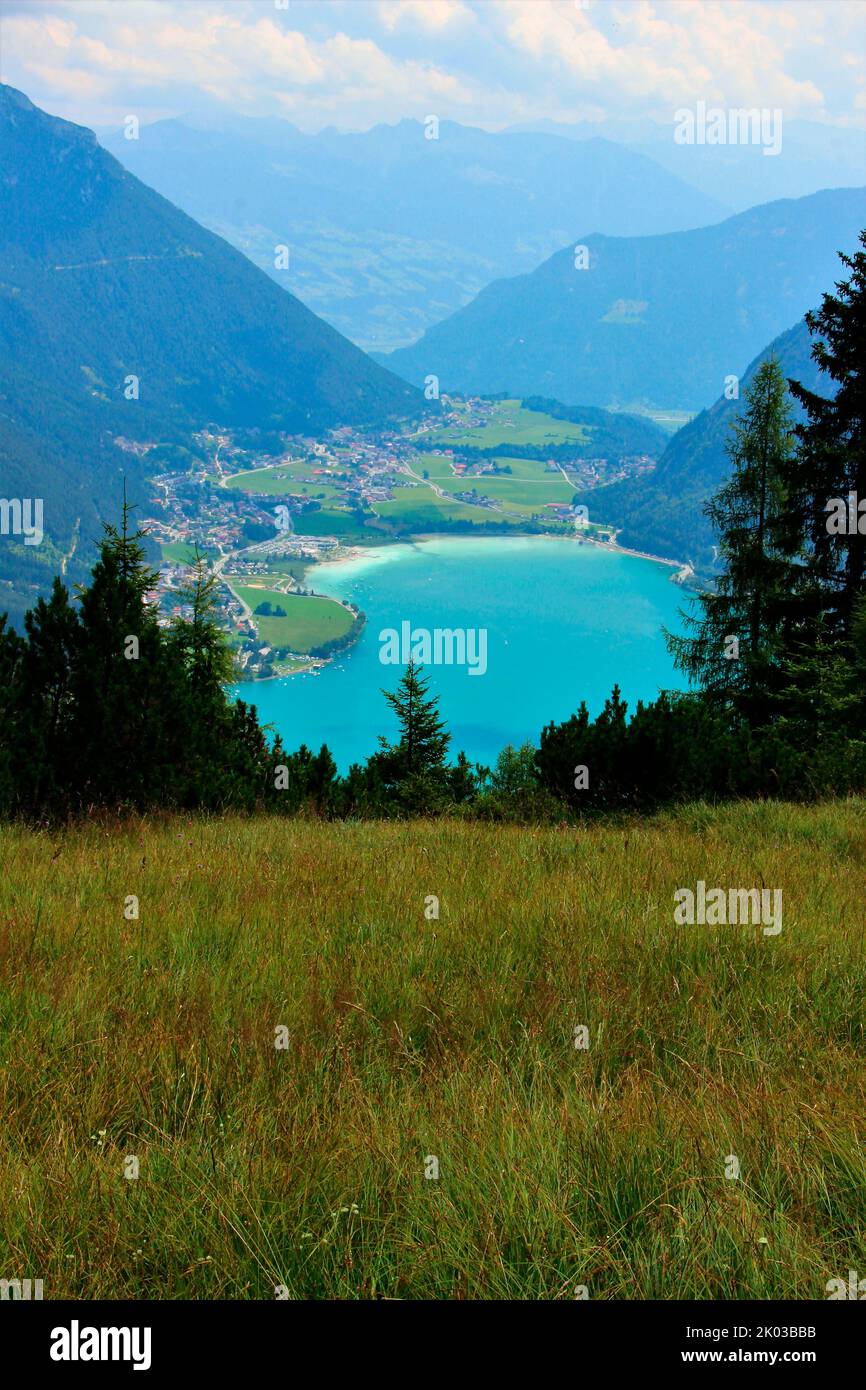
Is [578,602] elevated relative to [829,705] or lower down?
elevated

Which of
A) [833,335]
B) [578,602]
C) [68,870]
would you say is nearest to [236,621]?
[578,602]

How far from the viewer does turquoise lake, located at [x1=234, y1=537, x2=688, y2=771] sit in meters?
106

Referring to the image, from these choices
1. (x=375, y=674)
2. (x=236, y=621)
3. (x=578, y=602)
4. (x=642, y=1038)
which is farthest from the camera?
(x=578, y=602)

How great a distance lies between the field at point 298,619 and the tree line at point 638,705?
112 metres

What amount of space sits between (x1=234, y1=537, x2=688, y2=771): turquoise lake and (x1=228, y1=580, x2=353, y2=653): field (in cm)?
483

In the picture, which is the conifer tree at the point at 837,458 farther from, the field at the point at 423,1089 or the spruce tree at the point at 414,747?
the field at the point at 423,1089

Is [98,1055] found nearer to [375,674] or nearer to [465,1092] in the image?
[465,1092]

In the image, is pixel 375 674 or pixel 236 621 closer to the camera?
pixel 375 674

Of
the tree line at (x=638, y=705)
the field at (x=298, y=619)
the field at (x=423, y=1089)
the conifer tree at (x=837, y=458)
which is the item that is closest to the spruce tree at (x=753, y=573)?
the tree line at (x=638, y=705)

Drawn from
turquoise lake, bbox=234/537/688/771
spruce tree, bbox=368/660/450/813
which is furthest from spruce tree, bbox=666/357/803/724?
turquoise lake, bbox=234/537/688/771

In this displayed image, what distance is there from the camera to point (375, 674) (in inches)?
4818

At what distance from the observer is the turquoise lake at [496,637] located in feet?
349

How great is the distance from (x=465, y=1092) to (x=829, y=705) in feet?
44.8
